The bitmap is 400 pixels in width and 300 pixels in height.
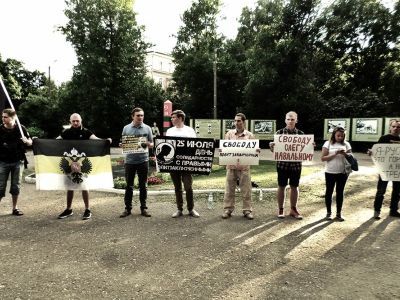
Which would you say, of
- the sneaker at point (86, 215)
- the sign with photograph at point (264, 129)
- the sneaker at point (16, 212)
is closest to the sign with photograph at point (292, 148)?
the sneaker at point (86, 215)

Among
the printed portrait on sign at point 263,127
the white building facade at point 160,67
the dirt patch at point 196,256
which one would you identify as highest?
the white building facade at point 160,67

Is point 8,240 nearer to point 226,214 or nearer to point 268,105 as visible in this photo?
point 226,214

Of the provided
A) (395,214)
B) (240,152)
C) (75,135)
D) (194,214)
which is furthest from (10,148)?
(395,214)

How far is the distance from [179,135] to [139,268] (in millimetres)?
3418

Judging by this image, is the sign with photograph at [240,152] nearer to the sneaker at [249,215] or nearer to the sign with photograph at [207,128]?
the sneaker at [249,215]

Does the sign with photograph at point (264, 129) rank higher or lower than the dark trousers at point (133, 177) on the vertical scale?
higher

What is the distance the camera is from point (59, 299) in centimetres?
380

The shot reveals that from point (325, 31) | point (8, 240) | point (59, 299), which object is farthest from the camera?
point (325, 31)

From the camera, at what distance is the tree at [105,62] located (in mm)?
34125

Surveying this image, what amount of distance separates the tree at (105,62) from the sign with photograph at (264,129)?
13.3 m

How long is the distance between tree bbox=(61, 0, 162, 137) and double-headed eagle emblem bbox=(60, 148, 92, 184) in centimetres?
2786

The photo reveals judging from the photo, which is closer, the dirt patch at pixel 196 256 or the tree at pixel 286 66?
the dirt patch at pixel 196 256

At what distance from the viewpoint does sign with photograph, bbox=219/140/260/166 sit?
727 centimetres

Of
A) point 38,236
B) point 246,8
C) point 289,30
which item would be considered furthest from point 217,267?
point 246,8
